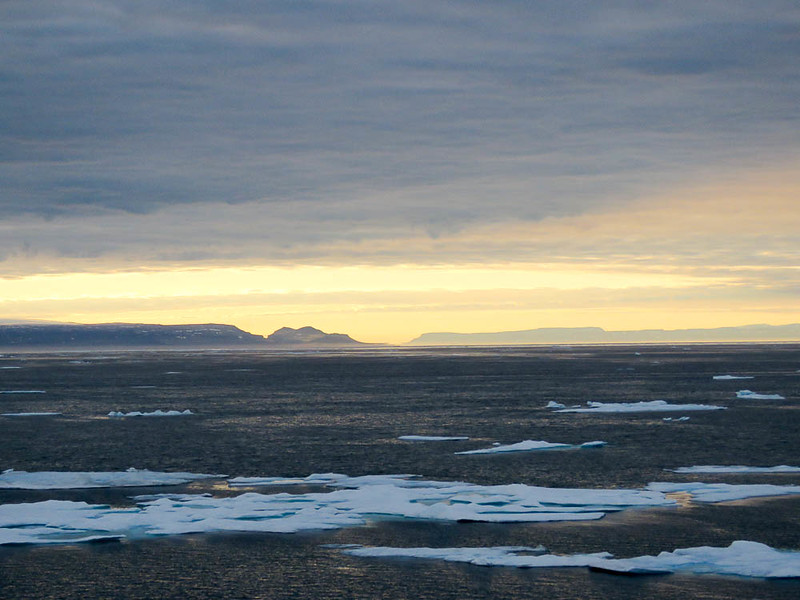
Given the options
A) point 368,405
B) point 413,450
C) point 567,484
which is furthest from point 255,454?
point 368,405

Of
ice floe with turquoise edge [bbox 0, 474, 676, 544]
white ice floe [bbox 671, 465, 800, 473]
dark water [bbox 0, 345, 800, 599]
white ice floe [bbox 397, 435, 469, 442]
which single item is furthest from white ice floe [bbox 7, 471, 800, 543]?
white ice floe [bbox 397, 435, 469, 442]

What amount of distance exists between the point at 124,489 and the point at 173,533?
460 cm

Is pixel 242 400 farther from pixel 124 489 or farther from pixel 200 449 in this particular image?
pixel 124 489

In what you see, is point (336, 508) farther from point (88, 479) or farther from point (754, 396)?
point (754, 396)

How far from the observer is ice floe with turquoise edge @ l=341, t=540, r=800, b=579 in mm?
12797

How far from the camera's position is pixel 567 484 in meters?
19.9

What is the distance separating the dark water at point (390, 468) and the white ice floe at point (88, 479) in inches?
31.0

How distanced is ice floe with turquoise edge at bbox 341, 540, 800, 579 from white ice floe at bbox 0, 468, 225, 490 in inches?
301

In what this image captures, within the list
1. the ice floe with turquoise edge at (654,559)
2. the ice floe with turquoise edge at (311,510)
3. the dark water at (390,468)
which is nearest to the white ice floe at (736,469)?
the dark water at (390,468)

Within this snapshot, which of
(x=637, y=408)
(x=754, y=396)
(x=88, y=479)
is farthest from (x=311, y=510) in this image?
(x=754, y=396)

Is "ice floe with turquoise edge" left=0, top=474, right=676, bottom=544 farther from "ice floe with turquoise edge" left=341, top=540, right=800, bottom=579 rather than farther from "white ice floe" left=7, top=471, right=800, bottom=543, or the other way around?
"ice floe with turquoise edge" left=341, top=540, right=800, bottom=579

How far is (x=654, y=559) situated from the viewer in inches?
523

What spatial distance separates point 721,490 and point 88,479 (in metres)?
12.4

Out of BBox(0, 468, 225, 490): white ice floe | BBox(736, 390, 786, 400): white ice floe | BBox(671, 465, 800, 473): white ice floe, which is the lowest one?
BBox(0, 468, 225, 490): white ice floe
